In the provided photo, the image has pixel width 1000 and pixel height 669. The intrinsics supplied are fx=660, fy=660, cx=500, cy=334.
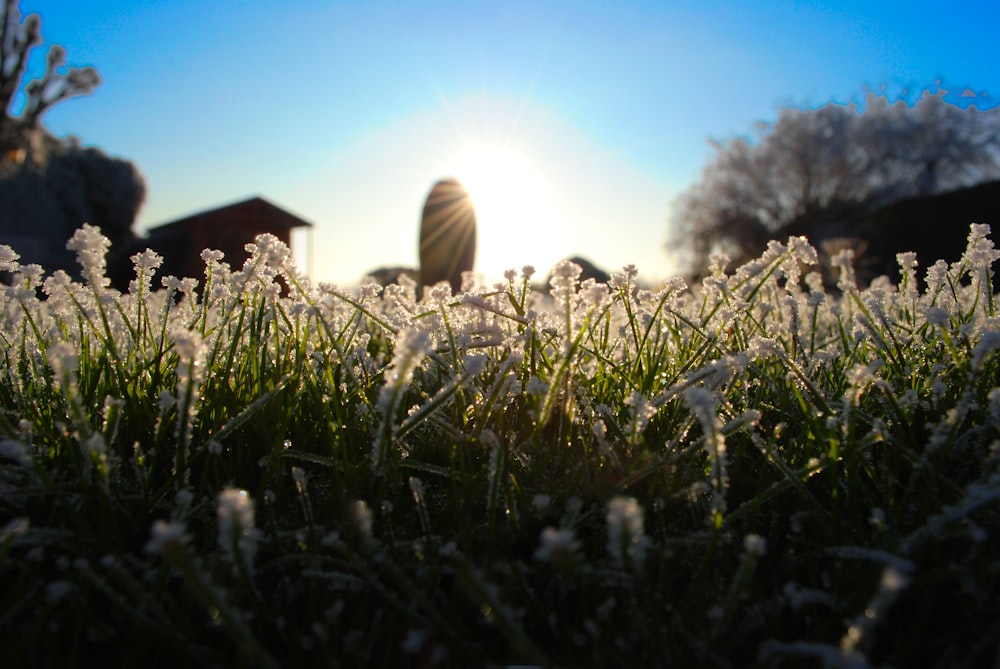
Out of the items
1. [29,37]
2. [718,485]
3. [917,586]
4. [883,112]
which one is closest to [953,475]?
[917,586]

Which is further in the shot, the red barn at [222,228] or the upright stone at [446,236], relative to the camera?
the red barn at [222,228]

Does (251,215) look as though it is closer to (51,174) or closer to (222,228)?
(222,228)

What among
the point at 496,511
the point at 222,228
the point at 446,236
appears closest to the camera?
the point at 496,511

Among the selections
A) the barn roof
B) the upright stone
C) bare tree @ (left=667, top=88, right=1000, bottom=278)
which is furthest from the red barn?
bare tree @ (left=667, top=88, right=1000, bottom=278)

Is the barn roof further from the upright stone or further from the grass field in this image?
the grass field

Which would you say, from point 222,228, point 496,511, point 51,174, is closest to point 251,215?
point 222,228

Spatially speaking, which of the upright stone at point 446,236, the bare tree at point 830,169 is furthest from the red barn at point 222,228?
the bare tree at point 830,169

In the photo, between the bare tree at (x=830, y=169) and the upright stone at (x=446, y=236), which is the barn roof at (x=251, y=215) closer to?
the upright stone at (x=446, y=236)

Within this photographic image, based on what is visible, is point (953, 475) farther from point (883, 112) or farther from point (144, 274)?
point (883, 112)
